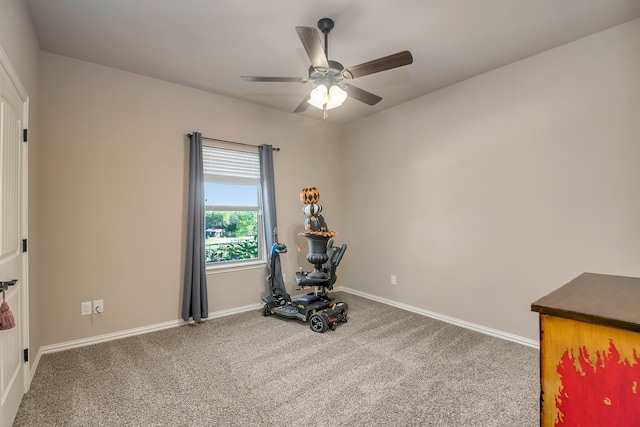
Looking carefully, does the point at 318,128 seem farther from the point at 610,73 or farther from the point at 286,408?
the point at 286,408

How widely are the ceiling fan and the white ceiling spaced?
0.31 metres

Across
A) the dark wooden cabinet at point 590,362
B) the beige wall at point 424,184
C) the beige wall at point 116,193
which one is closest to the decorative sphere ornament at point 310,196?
the beige wall at point 424,184

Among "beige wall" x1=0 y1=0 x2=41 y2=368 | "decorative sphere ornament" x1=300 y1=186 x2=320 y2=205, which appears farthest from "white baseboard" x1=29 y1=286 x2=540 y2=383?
"decorative sphere ornament" x1=300 y1=186 x2=320 y2=205

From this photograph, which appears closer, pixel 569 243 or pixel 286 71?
pixel 569 243

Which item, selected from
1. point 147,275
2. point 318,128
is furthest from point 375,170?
point 147,275

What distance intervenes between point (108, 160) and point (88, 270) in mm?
1086

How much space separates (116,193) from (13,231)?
1.23 m

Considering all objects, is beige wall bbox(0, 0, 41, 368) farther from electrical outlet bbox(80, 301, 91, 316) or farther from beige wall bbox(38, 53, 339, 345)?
electrical outlet bbox(80, 301, 91, 316)

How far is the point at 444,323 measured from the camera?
135 inches

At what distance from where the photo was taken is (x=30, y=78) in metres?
2.34

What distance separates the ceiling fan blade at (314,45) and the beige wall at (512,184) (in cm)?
202

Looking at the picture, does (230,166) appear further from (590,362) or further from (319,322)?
(590,362)

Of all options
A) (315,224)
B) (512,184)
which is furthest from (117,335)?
(512,184)

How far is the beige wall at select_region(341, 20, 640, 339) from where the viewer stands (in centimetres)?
244
